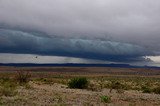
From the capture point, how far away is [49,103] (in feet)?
94.7

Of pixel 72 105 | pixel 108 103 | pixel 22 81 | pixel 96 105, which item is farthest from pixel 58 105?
pixel 22 81

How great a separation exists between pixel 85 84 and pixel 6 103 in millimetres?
27511

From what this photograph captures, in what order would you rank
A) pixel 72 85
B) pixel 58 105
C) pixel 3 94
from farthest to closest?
pixel 72 85 → pixel 3 94 → pixel 58 105

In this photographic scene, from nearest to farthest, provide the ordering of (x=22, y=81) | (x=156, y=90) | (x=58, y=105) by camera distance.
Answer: (x=58, y=105) < (x=156, y=90) < (x=22, y=81)

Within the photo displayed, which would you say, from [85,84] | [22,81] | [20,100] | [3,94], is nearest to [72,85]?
[85,84]

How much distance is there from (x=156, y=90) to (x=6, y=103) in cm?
2651

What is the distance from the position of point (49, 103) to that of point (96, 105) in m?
3.56

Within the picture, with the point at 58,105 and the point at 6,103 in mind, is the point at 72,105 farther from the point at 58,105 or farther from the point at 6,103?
the point at 6,103

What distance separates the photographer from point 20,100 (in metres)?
30.1

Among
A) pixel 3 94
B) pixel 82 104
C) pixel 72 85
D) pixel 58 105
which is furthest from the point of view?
pixel 72 85

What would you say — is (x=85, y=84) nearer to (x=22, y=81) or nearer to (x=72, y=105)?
(x=22, y=81)

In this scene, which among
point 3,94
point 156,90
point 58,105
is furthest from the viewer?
point 156,90

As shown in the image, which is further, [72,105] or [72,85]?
[72,85]

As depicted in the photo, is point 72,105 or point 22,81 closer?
point 72,105
